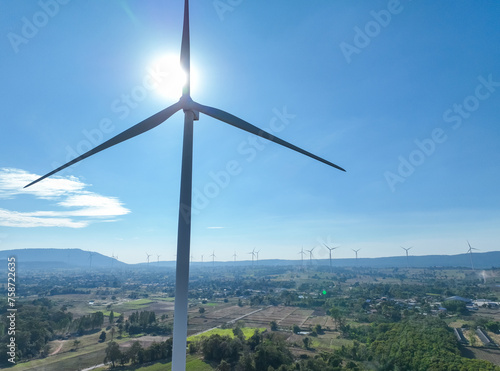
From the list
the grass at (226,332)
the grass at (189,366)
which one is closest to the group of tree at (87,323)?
the grass at (226,332)

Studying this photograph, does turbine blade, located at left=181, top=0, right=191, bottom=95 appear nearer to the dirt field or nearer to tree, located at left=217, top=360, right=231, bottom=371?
tree, located at left=217, top=360, right=231, bottom=371

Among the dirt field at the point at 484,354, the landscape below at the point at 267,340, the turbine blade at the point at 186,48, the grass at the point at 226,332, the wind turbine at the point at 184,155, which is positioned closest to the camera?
the wind turbine at the point at 184,155

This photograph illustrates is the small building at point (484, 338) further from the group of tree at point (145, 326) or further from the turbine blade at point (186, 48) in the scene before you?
the turbine blade at point (186, 48)

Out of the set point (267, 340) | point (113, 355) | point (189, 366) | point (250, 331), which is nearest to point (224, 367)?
point (189, 366)

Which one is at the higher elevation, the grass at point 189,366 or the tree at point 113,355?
the tree at point 113,355

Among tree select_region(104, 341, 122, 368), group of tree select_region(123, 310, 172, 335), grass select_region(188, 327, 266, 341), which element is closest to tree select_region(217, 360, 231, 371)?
tree select_region(104, 341, 122, 368)

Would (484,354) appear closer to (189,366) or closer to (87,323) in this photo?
(189,366)

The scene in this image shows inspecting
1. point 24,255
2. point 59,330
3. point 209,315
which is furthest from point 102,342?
point 24,255

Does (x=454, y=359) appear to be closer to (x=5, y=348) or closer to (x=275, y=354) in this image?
(x=275, y=354)
